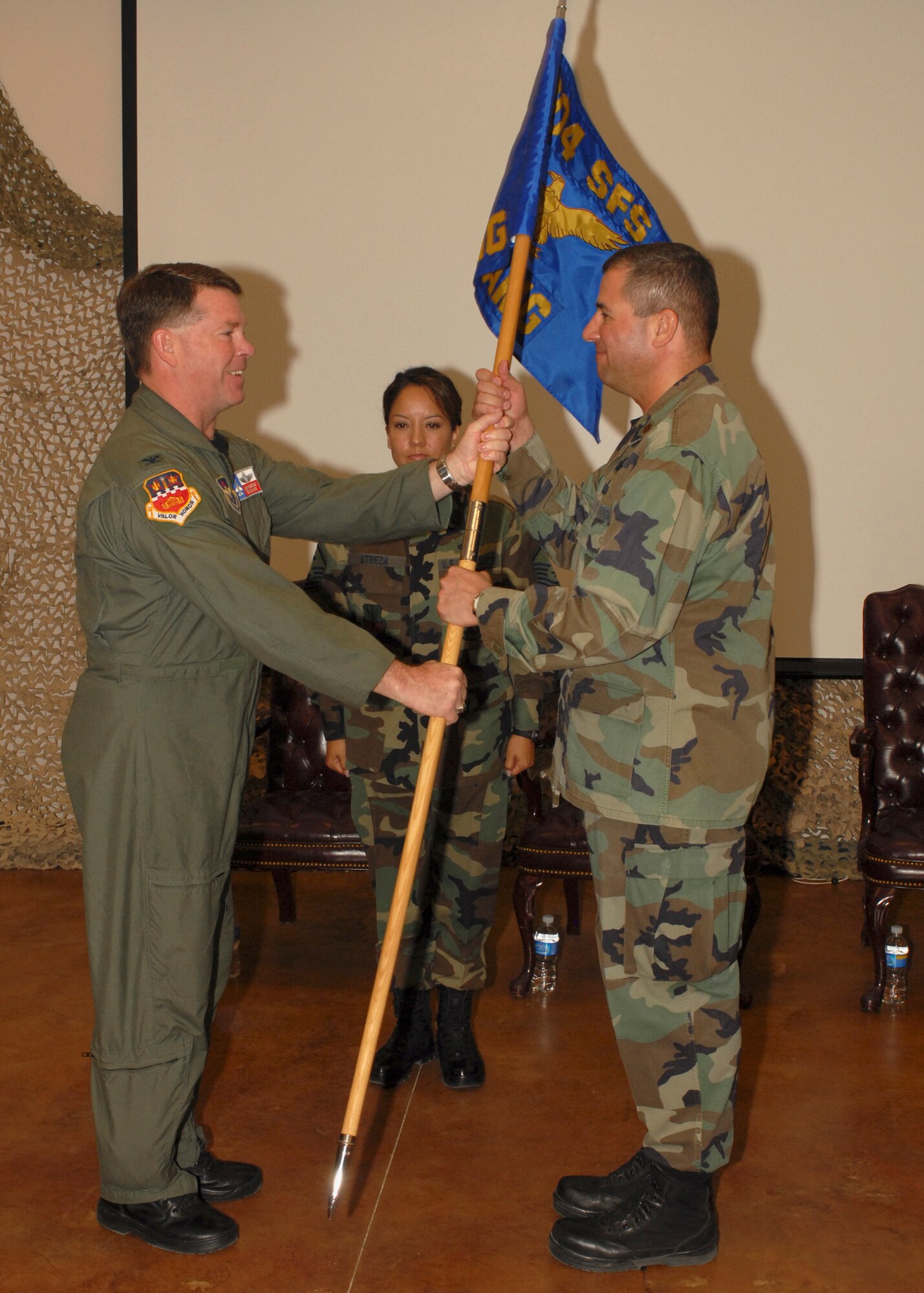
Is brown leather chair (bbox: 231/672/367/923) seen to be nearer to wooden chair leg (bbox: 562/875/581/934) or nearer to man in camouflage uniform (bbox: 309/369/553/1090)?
man in camouflage uniform (bbox: 309/369/553/1090)

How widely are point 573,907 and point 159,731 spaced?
2.23 m

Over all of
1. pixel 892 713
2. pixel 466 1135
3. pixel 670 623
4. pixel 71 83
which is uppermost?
Result: pixel 71 83

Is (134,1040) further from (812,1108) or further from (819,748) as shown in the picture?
(819,748)

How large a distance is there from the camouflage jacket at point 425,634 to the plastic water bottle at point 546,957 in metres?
0.79

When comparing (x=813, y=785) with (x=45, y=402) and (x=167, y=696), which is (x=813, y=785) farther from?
(x=45, y=402)

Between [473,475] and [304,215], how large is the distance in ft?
7.98

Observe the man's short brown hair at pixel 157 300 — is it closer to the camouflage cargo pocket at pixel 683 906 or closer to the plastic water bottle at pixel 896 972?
the camouflage cargo pocket at pixel 683 906

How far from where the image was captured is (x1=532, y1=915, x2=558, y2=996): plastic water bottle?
365 cm

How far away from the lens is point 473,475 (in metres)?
2.61

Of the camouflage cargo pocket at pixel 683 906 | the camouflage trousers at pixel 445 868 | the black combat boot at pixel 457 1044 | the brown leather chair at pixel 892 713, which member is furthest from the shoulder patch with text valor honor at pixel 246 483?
the brown leather chair at pixel 892 713

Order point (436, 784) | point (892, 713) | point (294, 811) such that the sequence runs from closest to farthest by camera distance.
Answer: point (436, 784) → point (294, 811) → point (892, 713)

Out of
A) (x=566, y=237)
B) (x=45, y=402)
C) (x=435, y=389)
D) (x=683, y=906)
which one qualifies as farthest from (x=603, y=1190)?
(x=45, y=402)

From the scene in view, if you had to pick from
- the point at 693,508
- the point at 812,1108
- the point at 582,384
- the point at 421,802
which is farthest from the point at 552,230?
the point at 812,1108

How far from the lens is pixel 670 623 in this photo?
7.03 feet
